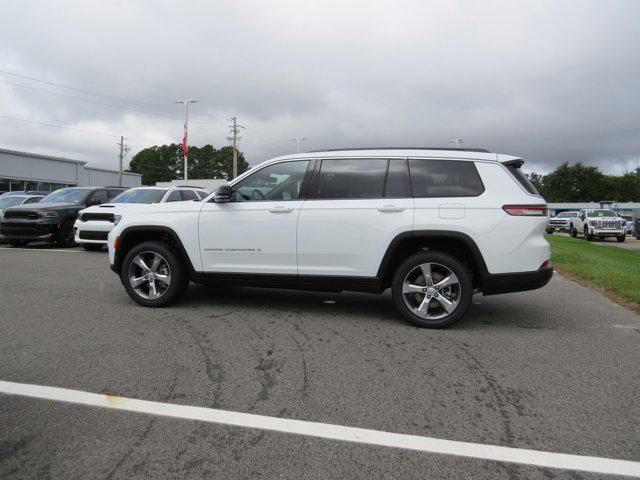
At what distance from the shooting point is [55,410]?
291 cm

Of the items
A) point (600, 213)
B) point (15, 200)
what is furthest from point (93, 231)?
point (600, 213)

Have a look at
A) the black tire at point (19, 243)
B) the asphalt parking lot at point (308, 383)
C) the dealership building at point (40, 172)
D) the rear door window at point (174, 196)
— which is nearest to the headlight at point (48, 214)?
the black tire at point (19, 243)

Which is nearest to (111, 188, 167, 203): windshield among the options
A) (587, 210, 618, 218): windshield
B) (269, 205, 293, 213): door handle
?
(269, 205, 293, 213): door handle

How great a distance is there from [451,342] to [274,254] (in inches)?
84.9

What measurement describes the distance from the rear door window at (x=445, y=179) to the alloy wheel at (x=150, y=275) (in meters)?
3.20

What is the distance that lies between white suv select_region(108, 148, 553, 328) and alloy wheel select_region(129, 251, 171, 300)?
0.03 meters

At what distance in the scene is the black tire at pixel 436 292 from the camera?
15.8 ft

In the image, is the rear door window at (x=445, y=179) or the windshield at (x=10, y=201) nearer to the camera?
the rear door window at (x=445, y=179)

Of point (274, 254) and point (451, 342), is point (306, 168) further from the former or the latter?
point (451, 342)

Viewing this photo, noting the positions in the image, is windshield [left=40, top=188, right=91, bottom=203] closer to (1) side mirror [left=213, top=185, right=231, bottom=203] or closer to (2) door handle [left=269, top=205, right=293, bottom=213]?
(1) side mirror [left=213, top=185, right=231, bottom=203]

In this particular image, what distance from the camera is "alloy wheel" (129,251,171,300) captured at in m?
5.73

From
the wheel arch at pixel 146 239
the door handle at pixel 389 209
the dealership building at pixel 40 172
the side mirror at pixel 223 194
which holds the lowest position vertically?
the wheel arch at pixel 146 239

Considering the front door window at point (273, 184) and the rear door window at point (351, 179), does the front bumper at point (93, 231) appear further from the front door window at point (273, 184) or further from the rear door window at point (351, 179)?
the rear door window at point (351, 179)

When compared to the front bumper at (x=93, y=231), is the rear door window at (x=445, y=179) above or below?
above
